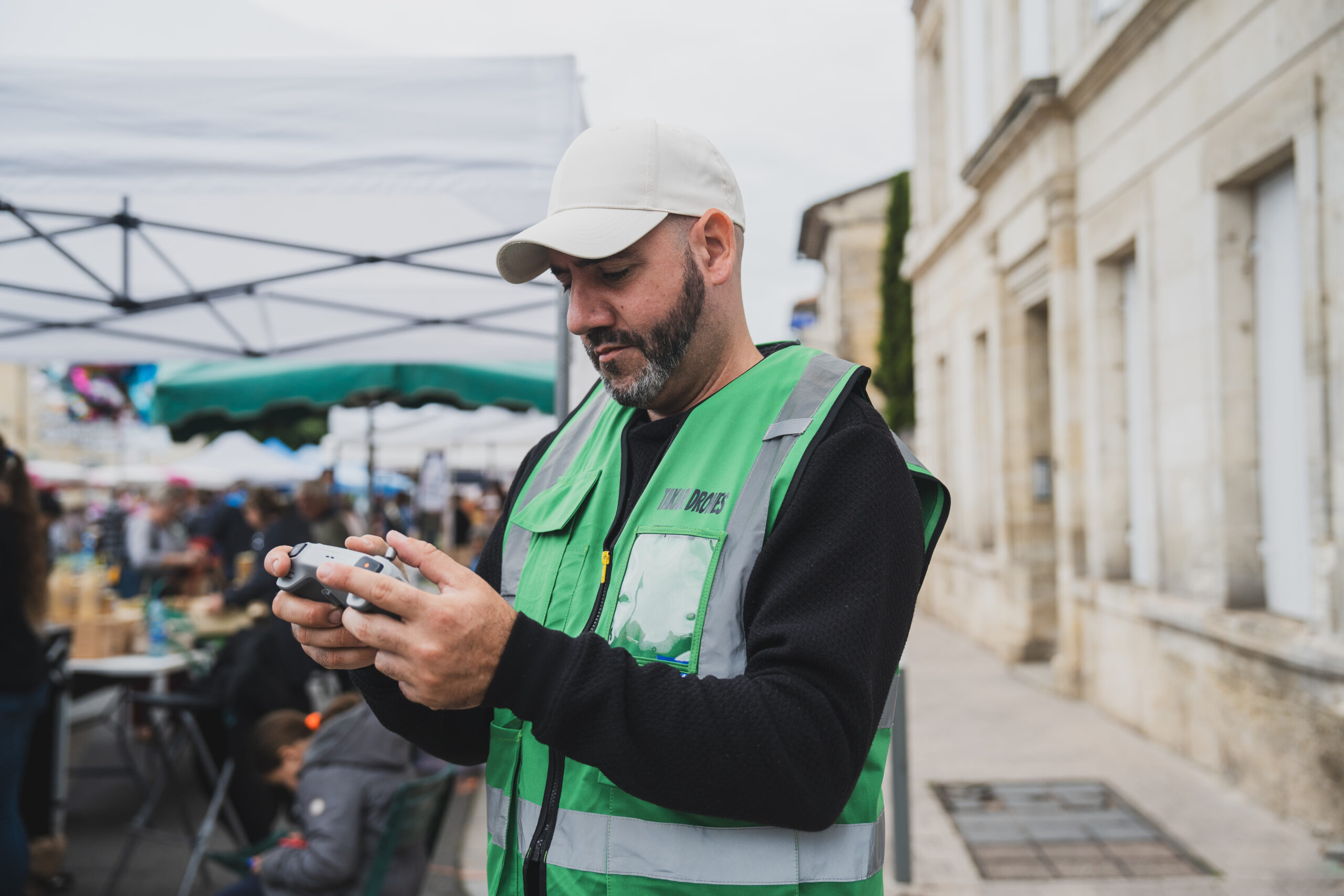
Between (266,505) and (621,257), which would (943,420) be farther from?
(621,257)

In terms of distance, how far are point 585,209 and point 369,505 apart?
8.00 meters

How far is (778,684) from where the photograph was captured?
1175 millimetres

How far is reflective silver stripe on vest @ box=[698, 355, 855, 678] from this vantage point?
130 centimetres

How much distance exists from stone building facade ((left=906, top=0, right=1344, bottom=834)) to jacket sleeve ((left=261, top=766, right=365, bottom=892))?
169 inches

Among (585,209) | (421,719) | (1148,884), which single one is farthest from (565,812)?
(1148,884)

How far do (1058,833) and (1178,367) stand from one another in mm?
3118

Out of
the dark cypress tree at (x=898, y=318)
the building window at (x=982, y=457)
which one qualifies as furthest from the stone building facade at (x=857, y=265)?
the building window at (x=982, y=457)

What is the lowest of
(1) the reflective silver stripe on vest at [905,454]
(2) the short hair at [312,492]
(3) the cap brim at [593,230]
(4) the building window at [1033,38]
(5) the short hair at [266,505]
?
(5) the short hair at [266,505]

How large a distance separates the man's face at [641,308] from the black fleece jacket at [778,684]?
1.13 ft

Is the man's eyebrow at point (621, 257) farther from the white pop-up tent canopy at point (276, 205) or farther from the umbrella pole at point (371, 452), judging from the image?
the umbrella pole at point (371, 452)

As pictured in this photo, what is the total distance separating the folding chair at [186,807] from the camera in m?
4.71

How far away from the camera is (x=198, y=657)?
6.09 m

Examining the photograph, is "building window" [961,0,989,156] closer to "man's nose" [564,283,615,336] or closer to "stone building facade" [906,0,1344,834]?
"stone building facade" [906,0,1344,834]

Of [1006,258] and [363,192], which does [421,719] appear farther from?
[1006,258]
